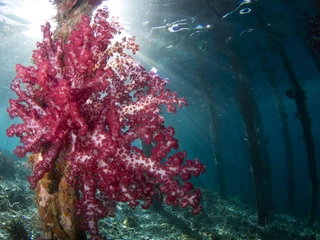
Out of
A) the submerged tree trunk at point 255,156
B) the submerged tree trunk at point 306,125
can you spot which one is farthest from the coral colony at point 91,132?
the submerged tree trunk at point 306,125

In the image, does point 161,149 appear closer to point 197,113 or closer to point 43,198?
point 43,198

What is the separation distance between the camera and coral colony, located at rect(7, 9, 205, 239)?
240cm

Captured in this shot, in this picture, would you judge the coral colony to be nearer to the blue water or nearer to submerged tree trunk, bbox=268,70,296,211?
the blue water

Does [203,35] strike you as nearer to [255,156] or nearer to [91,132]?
[255,156]

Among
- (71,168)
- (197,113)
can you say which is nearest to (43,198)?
(71,168)

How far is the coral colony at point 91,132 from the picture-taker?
2402 millimetres

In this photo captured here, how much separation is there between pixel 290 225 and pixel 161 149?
1308 centimetres

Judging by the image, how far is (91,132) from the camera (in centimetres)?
255

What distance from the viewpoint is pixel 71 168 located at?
2.51 m

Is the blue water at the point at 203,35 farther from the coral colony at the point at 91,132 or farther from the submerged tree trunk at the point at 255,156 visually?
the coral colony at the point at 91,132

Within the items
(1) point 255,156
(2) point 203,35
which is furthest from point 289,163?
(2) point 203,35

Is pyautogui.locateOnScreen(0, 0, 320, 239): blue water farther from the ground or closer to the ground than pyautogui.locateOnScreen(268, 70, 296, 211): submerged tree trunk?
farther from the ground

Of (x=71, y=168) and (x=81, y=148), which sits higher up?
(x=81, y=148)

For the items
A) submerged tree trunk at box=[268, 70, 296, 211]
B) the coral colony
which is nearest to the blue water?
submerged tree trunk at box=[268, 70, 296, 211]
